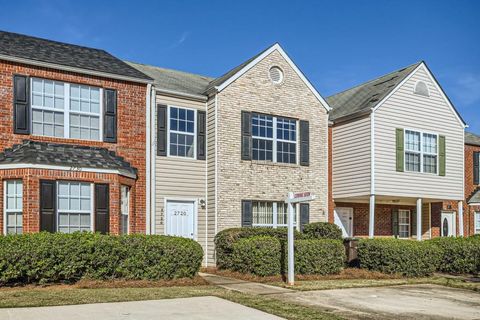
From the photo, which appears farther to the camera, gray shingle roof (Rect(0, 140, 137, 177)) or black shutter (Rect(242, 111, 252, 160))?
black shutter (Rect(242, 111, 252, 160))

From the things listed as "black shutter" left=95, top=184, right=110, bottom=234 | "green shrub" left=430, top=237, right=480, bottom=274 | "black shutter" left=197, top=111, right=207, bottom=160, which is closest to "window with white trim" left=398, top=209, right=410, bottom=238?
"green shrub" left=430, top=237, right=480, bottom=274

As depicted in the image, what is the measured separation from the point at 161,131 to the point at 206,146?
1.85 m

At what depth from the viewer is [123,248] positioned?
500 inches

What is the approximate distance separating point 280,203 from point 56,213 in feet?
27.6

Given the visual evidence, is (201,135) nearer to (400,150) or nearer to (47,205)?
(47,205)

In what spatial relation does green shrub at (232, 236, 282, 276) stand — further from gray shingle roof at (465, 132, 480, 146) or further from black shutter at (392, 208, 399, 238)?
gray shingle roof at (465, 132, 480, 146)

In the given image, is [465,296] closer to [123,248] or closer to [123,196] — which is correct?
[123,248]

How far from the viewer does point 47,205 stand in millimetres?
13547

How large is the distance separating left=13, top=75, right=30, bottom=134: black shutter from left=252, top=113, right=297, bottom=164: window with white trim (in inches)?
301

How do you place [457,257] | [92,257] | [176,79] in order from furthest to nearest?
[176,79] < [457,257] < [92,257]

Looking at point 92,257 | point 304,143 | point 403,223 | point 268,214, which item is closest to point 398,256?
point 268,214

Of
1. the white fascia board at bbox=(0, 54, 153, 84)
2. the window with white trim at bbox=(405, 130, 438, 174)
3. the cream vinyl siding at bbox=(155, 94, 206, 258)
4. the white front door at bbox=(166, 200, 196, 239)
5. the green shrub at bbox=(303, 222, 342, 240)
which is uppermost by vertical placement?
the white fascia board at bbox=(0, 54, 153, 84)

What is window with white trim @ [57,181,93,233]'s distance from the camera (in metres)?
13.9

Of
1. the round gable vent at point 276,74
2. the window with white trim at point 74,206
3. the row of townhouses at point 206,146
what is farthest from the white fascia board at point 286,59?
the window with white trim at point 74,206
